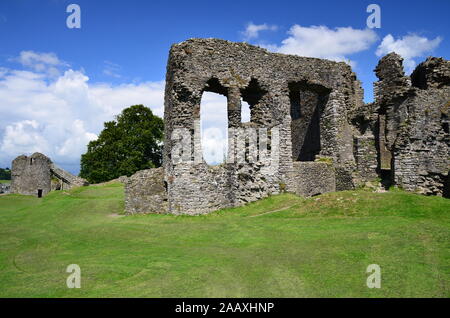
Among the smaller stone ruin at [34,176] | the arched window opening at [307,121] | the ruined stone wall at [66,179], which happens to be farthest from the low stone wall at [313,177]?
the smaller stone ruin at [34,176]

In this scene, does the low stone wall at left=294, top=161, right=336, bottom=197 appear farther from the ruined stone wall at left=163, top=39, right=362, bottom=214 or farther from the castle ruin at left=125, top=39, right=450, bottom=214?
the ruined stone wall at left=163, top=39, right=362, bottom=214

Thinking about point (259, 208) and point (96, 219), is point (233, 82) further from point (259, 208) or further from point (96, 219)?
point (96, 219)

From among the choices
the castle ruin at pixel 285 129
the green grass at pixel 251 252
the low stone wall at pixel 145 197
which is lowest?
the green grass at pixel 251 252

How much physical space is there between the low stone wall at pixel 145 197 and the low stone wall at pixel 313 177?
6.97 metres

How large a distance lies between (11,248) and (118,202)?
396 inches

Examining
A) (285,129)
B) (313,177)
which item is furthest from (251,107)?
(313,177)

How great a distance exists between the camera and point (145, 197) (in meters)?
15.6

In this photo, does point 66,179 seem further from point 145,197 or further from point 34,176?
point 145,197

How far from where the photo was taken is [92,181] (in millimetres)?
40312

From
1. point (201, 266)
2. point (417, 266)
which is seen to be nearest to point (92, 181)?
point (201, 266)

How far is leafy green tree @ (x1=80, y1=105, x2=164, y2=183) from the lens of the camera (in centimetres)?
3994

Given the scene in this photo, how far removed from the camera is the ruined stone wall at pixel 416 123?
15.6 metres

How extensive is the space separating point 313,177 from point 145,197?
8.89 m

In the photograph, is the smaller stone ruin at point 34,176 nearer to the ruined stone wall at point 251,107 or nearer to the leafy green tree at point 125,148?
the leafy green tree at point 125,148
